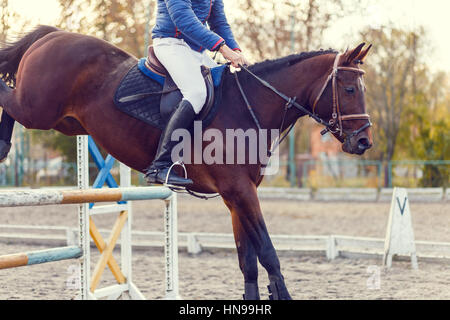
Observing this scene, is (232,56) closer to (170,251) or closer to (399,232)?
(170,251)

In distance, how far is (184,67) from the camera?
9.95ft

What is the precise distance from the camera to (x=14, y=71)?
3408 millimetres

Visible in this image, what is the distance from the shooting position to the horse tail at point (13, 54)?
11.0ft

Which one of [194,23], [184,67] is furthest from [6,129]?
[194,23]

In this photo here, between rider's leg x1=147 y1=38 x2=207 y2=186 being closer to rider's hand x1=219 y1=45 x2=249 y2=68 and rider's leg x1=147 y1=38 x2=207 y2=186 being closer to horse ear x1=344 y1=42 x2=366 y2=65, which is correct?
rider's hand x1=219 y1=45 x2=249 y2=68

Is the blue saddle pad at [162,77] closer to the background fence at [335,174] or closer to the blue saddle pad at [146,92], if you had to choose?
the blue saddle pad at [146,92]

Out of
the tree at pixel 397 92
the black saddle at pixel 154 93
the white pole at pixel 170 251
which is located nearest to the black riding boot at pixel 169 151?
the black saddle at pixel 154 93

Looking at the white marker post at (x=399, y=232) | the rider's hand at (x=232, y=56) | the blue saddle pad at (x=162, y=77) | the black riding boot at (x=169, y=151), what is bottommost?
the white marker post at (x=399, y=232)

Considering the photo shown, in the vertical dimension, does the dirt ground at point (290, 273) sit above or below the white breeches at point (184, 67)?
below

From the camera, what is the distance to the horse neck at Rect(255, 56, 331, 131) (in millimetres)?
3061

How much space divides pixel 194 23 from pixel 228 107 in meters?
0.48

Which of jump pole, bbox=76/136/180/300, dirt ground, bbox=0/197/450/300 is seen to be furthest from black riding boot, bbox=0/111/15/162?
dirt ground, bbox=0/197/450/300
